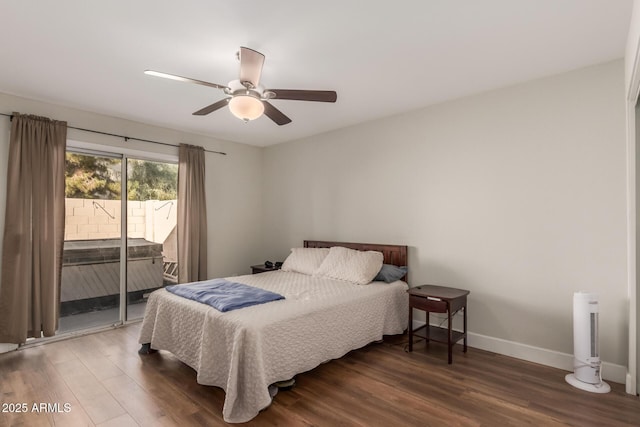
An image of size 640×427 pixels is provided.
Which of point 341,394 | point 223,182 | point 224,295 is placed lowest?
point 341,394

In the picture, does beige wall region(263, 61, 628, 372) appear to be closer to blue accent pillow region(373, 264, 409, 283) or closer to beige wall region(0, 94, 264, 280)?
blue accent pillow region(373, 264, 409, 283)

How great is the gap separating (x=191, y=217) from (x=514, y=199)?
150 inches

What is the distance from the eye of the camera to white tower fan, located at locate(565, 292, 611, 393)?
2438 mm

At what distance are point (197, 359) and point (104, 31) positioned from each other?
242cm

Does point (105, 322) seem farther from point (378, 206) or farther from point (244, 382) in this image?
point (378, 206)

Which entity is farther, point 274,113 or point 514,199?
point 514,199

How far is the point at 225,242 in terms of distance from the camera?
499 cm

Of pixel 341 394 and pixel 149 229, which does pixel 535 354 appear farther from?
pixel 149 229

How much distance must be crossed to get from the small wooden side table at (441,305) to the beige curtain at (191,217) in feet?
9.50

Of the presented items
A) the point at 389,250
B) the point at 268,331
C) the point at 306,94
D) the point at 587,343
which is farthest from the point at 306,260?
the point at 587,343

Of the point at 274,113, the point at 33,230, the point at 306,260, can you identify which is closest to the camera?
the point at 274,113

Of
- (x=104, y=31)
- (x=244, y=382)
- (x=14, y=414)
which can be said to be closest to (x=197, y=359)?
(x=244, y=382)

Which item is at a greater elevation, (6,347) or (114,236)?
(114,236)

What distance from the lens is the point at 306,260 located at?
4102 mm
